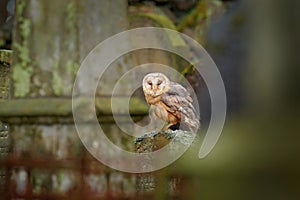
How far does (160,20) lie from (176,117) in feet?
5.83

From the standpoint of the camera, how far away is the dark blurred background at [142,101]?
243 mm

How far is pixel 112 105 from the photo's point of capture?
1.06 m

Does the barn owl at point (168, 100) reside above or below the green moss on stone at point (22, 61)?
above

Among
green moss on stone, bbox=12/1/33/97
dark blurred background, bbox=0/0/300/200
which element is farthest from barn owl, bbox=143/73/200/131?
green moss on stone, bbox=12/1/33/97

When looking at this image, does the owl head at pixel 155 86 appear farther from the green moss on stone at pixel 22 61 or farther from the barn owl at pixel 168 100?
the green moss on stone at pixel 22 61

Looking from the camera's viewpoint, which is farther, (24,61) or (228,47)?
(24,61)

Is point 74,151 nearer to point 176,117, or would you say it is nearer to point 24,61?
point 24,61

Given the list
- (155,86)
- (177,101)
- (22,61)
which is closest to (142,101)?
(22,61)

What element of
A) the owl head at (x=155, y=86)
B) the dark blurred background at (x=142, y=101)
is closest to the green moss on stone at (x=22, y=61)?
the dark blurred background at (x=142, y=101)

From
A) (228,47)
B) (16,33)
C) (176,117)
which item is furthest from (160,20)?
(228,47)

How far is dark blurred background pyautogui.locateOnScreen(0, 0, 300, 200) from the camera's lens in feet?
0.80

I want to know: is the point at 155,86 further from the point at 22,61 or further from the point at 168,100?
the point at 22,61

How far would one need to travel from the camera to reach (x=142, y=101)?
1366 millimetres

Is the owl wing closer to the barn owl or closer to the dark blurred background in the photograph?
the barn owl
